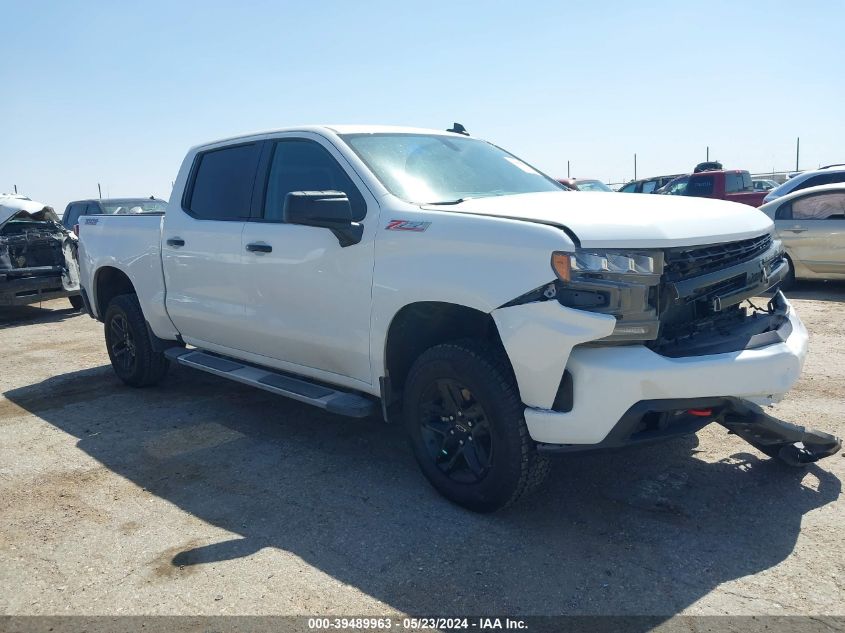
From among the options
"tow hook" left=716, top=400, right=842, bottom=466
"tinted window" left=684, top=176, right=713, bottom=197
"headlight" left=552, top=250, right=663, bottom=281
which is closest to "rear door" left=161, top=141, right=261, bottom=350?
"headlight" left=552, top=250, right=663, bottom=281

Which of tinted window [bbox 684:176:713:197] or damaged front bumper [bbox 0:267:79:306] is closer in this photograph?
damaged front bumper [bbox 0:267:79:306]

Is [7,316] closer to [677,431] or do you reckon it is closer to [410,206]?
[410,206]

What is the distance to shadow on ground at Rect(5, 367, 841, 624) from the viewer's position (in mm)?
3014

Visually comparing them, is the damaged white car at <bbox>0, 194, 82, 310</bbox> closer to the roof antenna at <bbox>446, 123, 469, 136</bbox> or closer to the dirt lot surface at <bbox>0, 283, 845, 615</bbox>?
the dirt lot surface at <bbox>0, 283, 845, 615</bbox>

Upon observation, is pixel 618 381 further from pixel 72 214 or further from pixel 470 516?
pixel 72 214

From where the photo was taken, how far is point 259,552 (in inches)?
133

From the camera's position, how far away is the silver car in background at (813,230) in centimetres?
949

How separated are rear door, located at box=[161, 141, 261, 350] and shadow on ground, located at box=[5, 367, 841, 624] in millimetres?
771

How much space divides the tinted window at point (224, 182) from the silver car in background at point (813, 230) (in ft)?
25.0

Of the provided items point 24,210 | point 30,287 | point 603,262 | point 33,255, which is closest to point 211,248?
point 603,262

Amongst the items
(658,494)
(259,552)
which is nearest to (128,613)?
(259,552)

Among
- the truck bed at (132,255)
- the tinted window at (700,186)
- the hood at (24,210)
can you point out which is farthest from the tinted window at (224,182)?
Result: the tinted window at (700,186)

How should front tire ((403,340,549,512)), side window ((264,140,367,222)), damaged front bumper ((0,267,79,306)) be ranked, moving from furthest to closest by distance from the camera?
damaged front bumper ((0,267,79,306)) < side window ((264,140,367,222)) < front tire ((403,340,549,512))

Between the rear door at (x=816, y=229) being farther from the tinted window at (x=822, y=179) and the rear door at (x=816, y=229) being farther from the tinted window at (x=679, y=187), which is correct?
the tinted window at (x=679, y=187)
